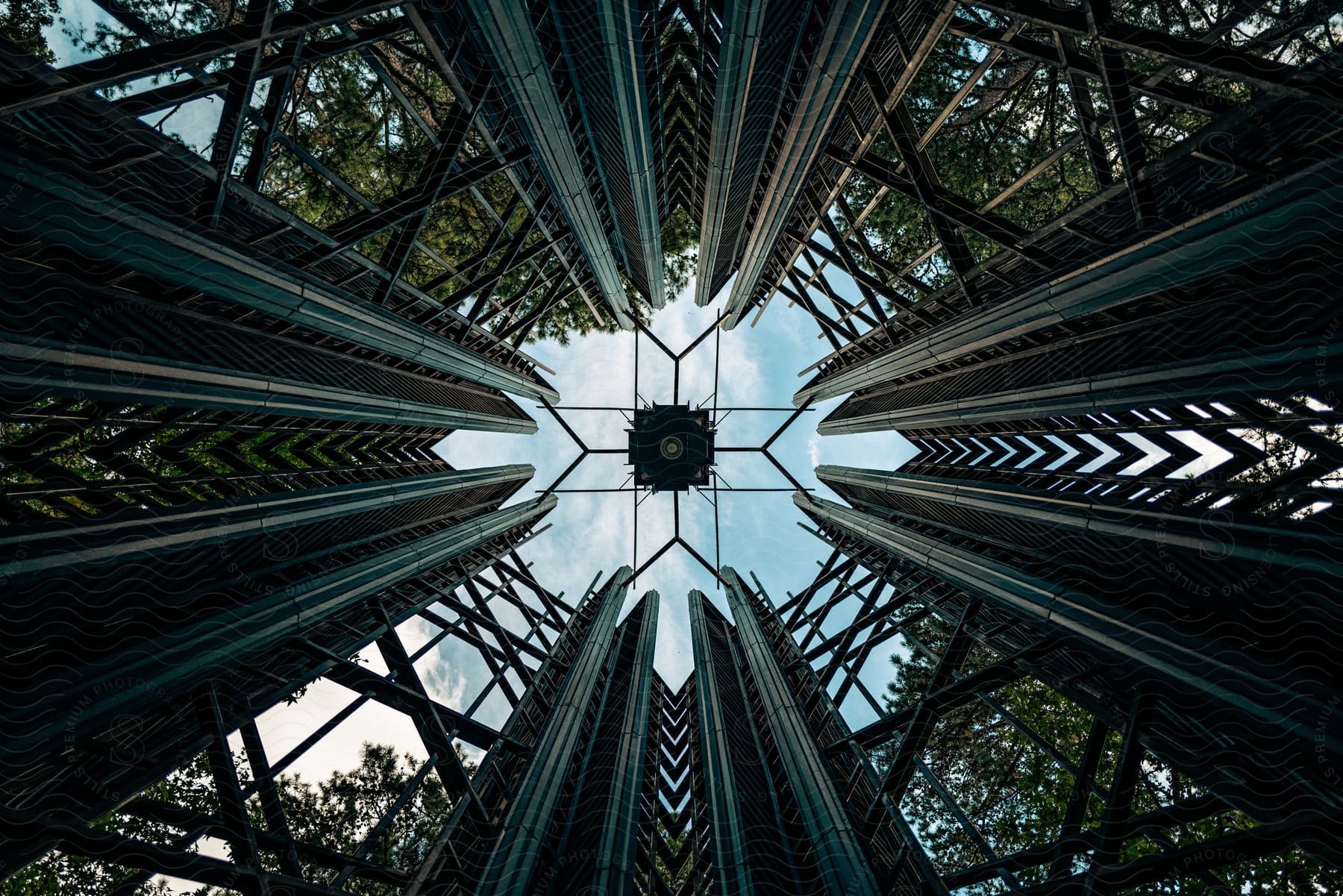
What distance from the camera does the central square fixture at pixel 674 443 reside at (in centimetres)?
1867

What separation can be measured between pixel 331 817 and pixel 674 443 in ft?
40.2

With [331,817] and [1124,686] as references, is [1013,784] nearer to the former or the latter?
[1124,686]

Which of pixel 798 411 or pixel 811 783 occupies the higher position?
pixel 798 411

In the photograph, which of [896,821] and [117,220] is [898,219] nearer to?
[896,821]

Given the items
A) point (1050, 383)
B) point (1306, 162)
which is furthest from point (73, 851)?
point (1050, 383)

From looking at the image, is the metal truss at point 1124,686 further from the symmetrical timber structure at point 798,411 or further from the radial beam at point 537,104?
the radial beam at point 537,104

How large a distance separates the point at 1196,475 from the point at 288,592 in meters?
14.3

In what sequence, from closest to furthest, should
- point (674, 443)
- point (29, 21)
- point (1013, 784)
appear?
point (29, 21)
point (1013, 784)
point (674, 443)

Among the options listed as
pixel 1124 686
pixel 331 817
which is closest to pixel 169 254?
pixel 331 817

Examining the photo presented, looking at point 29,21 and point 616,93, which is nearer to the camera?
point 29,21

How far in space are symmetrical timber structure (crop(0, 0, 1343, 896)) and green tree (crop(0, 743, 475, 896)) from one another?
0.33 m

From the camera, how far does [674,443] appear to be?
18.6 meters

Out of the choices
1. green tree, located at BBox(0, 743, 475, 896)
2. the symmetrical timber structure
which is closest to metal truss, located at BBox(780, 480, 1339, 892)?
the symmetrical timber structure

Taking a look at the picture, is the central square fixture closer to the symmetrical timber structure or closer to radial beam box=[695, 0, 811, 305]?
the symmetrical timber structure
